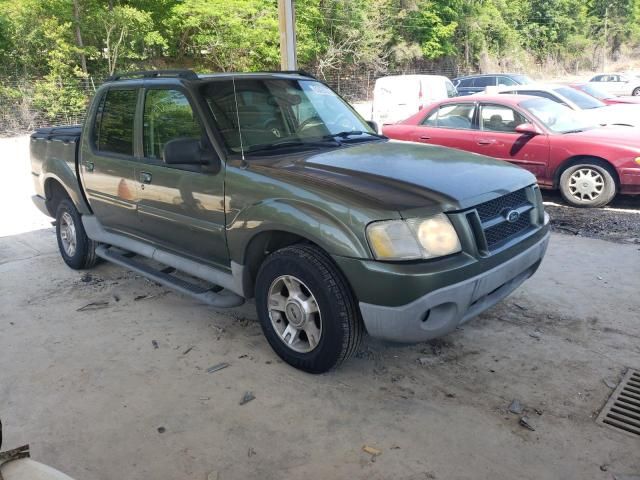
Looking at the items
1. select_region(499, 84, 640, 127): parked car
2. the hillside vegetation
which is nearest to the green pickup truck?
select_region(499, 84, 640, 127): parked car

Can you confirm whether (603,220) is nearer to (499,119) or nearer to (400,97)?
(499,119)

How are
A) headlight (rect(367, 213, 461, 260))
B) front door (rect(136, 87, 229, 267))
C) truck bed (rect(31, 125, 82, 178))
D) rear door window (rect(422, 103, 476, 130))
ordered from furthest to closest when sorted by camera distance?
1. rear door window (rect(422, 103, 476, 130))
2. truck bed (rect(31, 125, 82, 178))
3. front door (rect(136, 87, 229, 267))
4. headlight (rect(367, 213, 461, 260))

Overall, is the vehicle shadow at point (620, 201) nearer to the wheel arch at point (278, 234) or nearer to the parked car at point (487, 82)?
the wheel arch at point (278, 234)

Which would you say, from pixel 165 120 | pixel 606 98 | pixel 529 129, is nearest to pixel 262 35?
pixel 606 98

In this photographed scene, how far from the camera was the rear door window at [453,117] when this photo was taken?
871 cm

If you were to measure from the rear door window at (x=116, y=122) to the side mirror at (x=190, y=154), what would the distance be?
105 centimetres

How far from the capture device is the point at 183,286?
169 inches

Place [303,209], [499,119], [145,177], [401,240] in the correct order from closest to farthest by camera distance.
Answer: [401,240]
[303,209]
[145,177]
[499,119]

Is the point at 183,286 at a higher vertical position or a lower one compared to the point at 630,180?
lower

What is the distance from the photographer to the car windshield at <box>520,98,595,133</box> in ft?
26.7

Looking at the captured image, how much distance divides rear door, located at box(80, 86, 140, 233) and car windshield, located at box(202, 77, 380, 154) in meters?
1.01

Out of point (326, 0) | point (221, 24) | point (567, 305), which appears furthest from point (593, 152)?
point (326, 0)

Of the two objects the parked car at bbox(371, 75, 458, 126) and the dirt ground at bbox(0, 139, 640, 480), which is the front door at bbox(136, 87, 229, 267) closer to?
the dirt ground at bbox(0, 139, 640, 480)

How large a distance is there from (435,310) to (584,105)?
394 inches
